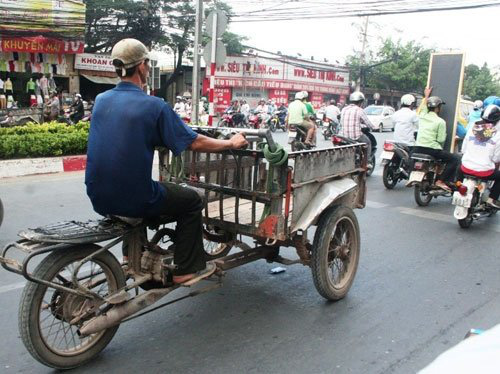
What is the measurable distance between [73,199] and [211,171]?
3.94 m

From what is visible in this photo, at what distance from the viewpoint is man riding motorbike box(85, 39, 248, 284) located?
109 inches

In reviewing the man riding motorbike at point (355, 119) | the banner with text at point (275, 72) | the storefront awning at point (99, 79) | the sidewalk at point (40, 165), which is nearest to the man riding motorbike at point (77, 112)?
the storefront awning at point (99, 79)

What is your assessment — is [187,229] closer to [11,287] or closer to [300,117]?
[11,287]

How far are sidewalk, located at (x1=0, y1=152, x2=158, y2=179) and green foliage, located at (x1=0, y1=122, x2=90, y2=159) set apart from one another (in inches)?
10.0

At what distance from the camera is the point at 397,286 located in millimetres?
4441

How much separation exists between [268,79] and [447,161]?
31.8m

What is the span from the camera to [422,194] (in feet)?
25.8

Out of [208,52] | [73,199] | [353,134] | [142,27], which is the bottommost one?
[73,199]

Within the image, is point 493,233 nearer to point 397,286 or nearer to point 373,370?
point 397,286

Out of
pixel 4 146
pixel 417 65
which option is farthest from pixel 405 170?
pixel 417 65

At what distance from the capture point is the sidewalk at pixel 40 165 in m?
8.80

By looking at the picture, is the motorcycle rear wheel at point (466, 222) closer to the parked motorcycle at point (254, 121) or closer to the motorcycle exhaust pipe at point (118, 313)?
the motorcycle exhaust pipe at point (118, 313)

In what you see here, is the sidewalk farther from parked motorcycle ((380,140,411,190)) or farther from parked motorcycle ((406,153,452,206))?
parked motorcycle ((406,153,452,206))

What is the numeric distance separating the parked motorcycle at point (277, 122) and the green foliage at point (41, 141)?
1511 cm
